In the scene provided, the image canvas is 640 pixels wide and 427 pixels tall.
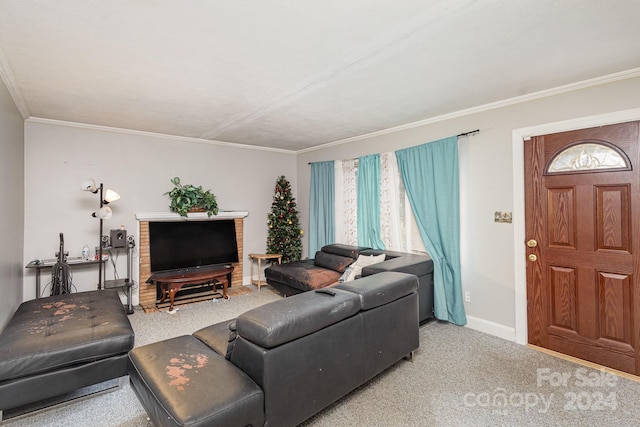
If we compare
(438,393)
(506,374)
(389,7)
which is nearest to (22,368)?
(438,393)

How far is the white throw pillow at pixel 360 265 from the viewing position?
3.77 metres

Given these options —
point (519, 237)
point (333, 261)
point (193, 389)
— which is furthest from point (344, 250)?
point (193, 389)

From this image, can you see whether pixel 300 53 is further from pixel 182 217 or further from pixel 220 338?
pixel 182 217

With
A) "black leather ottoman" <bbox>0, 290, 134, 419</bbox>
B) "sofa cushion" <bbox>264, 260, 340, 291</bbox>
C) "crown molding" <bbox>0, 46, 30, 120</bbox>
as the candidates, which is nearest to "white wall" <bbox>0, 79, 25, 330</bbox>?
"crown molding" <bbox>0, 46, 30, 120</bbox>

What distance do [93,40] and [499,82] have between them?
10.5 ft

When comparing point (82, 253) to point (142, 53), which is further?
point (82, 253)

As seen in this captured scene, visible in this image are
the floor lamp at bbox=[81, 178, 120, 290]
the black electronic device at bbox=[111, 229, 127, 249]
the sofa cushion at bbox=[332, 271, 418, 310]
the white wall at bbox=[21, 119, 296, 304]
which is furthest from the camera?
the black electronic device at bbox=[111, 229, 127, 249]

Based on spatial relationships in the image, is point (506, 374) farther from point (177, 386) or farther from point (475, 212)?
point (177, 386)

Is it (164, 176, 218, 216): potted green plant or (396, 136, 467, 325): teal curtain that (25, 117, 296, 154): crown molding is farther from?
(396, 136, 467, 325): teal curtain

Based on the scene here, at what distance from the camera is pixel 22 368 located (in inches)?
78.5

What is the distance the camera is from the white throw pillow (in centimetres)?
377

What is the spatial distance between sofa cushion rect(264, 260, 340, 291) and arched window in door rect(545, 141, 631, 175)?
110 inches

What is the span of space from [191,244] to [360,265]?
2712 mm

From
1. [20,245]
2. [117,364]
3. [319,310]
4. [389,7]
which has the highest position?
[389,7]
